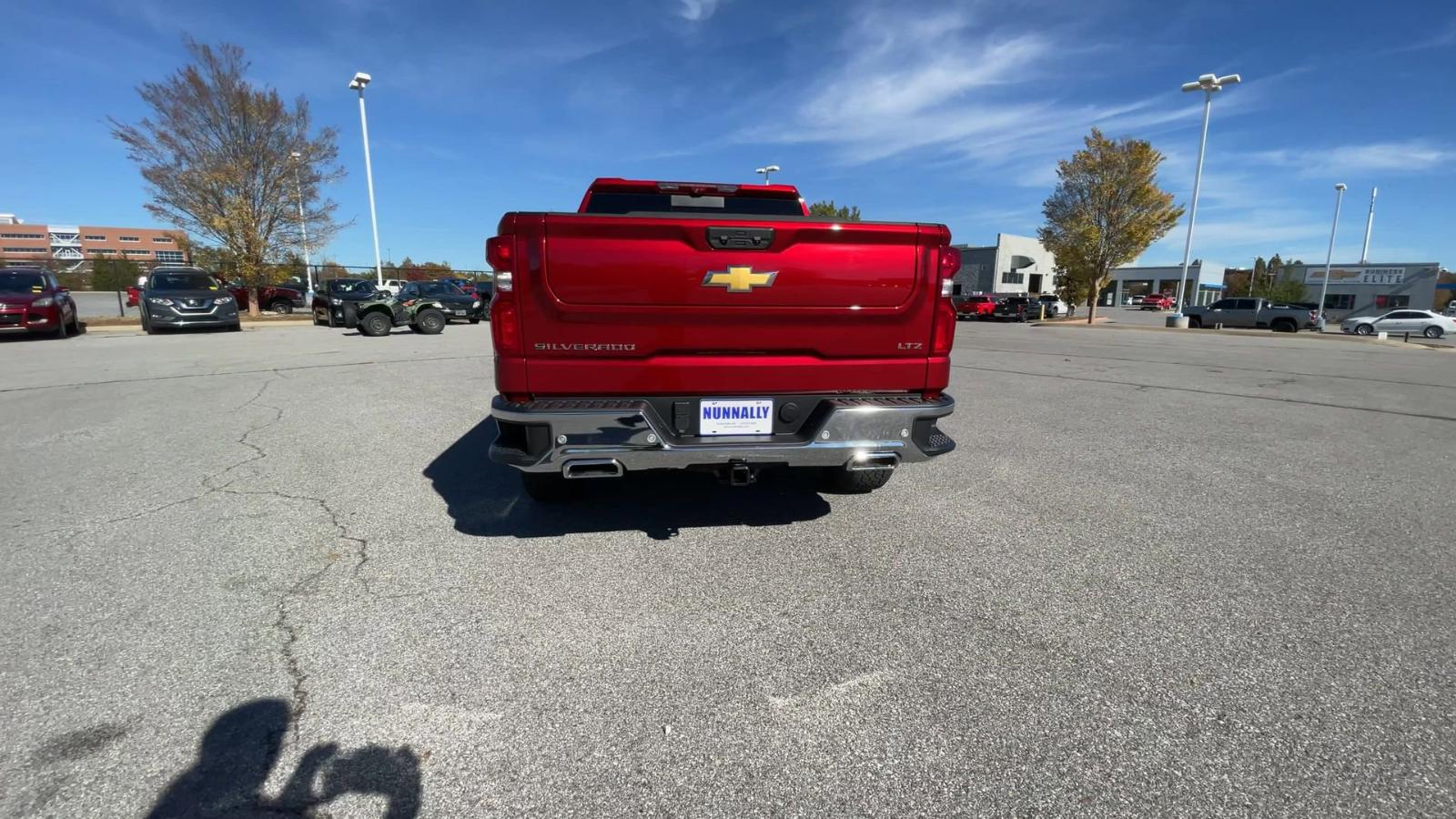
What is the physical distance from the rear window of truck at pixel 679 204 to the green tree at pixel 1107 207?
3411 centimetres

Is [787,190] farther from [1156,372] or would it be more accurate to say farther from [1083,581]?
[1156,372]

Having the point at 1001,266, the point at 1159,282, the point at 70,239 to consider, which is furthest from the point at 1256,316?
the point at 70,239

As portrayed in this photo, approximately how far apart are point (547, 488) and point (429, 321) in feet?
53.7

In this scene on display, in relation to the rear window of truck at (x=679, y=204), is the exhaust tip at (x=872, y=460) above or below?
below

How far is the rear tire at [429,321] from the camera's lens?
1828 centimetres

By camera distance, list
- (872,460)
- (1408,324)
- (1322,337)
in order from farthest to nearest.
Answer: (1408,324) → (1322,337) → (872,460)

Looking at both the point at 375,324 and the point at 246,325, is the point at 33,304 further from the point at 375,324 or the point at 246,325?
the point at 246,325

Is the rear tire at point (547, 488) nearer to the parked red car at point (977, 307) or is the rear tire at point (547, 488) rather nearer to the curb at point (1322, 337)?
the curb at point (1322, 337)

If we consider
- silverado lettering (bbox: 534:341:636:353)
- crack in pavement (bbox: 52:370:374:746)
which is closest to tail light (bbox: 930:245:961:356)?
silverado lettering (bbox: 534:341:636:353)

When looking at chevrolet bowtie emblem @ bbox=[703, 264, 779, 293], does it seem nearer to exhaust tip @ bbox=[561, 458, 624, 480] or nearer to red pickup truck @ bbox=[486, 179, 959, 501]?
red pickup truck @ bbox=[486, 179, 959, 501]

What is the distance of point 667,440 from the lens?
3182 millimetres

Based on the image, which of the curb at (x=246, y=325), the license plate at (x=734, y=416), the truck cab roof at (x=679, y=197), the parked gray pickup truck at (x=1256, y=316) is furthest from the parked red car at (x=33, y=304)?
the parked gray pickup truck at (x=1256, y=316)

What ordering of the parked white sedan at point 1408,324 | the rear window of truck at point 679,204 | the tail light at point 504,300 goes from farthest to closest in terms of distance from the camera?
1. the parked white sedan at point 1408,324
2. the rear window of truck at point 679,204
3. the tail light at point 504,300

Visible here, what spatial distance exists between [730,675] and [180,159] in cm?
2929
